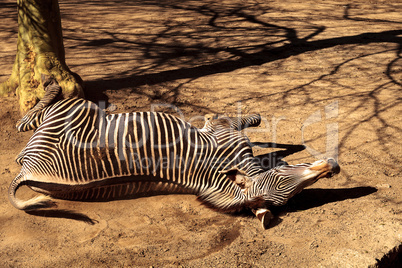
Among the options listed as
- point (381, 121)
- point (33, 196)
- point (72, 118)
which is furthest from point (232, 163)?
point (381, 121)

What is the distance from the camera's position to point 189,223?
13.6ft

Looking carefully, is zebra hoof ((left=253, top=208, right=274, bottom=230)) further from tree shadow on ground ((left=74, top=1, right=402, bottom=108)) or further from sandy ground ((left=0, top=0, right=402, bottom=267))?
tree shadow on ground ((left=74, top=1, right=402, bottom=108))

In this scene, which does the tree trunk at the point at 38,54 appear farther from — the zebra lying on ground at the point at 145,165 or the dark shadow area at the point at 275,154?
the dark shadow area at the point at 275,154

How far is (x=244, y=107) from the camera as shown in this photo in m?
6.03

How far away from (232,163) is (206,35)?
480 cm

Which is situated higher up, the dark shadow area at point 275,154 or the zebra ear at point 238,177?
the zebra ear at point 238,177

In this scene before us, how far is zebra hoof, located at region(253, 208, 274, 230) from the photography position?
3.92 meters

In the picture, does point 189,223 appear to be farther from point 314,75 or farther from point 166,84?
point 314,75

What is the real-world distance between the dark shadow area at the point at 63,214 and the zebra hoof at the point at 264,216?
1.51 metres

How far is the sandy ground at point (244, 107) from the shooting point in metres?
3.84

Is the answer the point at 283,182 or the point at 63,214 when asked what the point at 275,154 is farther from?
the point at 63,214

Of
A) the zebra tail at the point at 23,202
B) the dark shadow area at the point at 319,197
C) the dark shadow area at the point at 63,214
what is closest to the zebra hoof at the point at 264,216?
the dark shadow area at the point at 319,197

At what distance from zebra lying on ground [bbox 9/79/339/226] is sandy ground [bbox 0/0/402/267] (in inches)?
9.6

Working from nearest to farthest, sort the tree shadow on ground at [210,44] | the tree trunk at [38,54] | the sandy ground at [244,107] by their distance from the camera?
the sandy ground at [244,107]
the tree trunk at [38,54]
the tree shadow on ground at [210,44]
